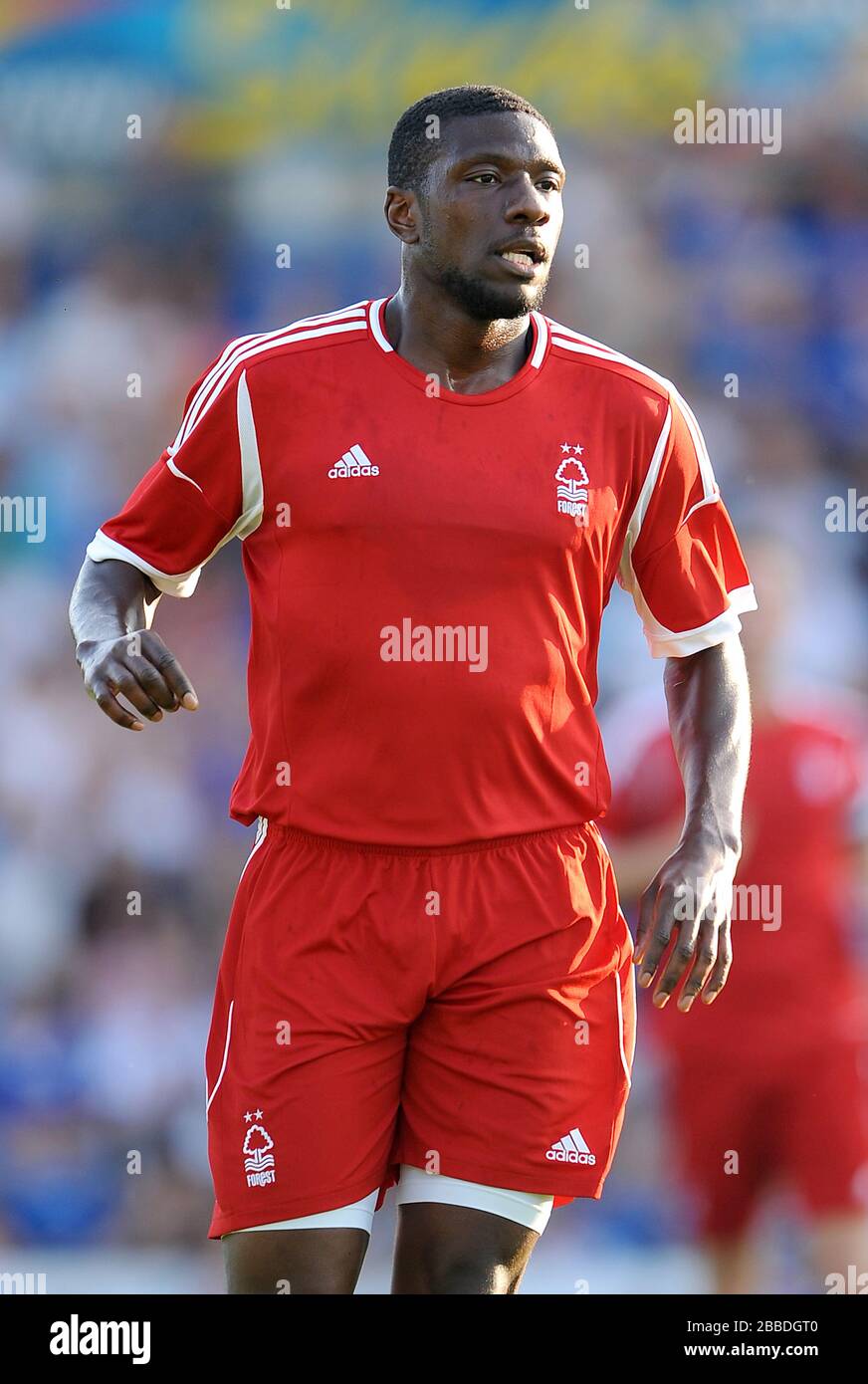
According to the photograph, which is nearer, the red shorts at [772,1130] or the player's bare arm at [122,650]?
the player's bare arm at [122,650]

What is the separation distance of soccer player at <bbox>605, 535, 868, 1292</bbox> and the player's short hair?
173 cm

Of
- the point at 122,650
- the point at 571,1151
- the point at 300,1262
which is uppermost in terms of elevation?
the point at 122,650

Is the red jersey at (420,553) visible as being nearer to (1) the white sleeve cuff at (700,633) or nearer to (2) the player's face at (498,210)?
(1) the white sleeve cuff at (700,633)

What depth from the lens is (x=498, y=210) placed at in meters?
2.95

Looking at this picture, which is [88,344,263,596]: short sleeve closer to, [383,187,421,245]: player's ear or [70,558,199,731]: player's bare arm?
[70,558,199,731]: player's bare arm

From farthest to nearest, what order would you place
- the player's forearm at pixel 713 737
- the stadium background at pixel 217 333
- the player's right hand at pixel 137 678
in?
the stadium background at pixel 217 333, the player's forearm at pixel 713 737, the player's right hand at pixel 137 678

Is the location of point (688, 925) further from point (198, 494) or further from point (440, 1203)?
point (198, 494)

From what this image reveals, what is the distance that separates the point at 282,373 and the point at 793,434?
8.30 feet

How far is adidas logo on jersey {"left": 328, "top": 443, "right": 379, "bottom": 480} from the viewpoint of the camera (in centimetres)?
288

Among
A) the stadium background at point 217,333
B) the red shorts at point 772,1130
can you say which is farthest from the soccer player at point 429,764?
the stadium background at point 217,333

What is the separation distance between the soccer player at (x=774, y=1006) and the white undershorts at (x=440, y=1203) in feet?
4.97

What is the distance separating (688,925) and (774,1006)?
1677mm

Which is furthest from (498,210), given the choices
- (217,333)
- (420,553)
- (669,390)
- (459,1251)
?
(217,333)

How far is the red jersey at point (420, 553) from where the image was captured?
2850mm
